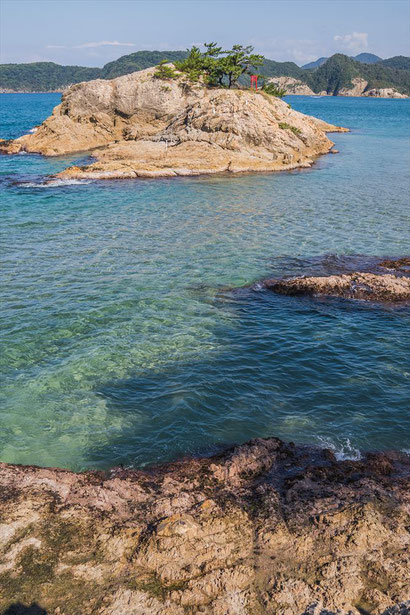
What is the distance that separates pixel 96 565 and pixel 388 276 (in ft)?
53.4

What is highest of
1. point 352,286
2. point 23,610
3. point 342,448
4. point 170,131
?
point 170,131

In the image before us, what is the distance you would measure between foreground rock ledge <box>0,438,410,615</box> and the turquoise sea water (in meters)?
1.70

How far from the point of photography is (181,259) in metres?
23.6

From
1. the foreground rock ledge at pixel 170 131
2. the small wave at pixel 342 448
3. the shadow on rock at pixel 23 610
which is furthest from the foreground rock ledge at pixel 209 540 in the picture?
the foreground rock ledge at pixel 170 131

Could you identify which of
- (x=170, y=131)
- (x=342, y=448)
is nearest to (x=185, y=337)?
(x=342, y=448)

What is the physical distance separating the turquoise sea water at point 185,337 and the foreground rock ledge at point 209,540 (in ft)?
5.57

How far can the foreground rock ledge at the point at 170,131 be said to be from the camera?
46469 mm

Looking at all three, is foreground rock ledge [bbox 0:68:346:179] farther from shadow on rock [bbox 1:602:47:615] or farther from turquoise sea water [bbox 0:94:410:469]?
shadow on rock [bbox 1:602:47:615]

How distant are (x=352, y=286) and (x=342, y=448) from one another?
9.56 metres

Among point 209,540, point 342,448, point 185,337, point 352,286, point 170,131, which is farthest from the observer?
point 170,131

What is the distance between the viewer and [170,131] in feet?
171

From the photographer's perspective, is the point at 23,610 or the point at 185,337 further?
the point at 185,337

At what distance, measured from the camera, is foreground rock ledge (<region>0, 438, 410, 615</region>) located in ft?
22.1

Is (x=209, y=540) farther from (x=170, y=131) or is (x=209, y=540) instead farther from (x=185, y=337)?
(x=170, y=131)
